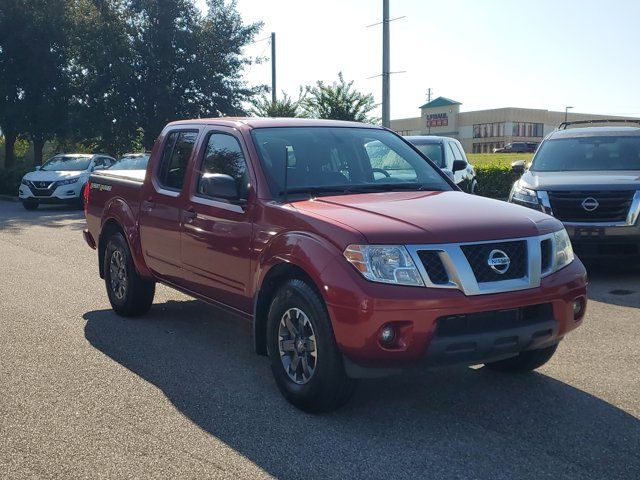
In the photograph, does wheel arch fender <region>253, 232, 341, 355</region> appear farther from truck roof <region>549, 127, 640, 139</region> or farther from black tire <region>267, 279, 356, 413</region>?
truck roof <region>549, 127, 640, 139</region>

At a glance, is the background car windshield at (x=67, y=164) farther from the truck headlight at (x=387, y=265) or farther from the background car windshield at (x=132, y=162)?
the truck headlight at (x=387, y=265)

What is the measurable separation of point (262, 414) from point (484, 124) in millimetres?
84690

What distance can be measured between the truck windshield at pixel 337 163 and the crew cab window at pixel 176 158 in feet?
3.10

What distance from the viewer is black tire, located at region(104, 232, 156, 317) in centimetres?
708

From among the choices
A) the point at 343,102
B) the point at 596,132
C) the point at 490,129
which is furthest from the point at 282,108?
the point at 490,129

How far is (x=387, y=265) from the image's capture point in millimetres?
4188

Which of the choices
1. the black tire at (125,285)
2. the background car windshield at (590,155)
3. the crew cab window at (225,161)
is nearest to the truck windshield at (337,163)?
the crew cab window at (225,161)

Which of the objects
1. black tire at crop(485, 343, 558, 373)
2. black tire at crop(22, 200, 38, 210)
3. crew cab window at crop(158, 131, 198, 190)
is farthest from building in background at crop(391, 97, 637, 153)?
black tire at crop(485, 343, 558, 373)

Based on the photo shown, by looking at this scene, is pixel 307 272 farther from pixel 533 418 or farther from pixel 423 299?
pixel 533 418

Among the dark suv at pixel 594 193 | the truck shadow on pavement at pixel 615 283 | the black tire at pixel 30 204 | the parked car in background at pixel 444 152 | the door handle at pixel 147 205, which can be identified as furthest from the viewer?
the black tire at pixel 30 204

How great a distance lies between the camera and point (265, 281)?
16.1 feet

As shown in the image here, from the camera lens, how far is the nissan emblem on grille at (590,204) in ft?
29.2

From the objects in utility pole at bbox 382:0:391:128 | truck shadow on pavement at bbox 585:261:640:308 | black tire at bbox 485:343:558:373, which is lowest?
truck shadow on pavement at bbox 585:261:640:308

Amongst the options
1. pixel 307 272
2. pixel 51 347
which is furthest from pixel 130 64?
pixel 307 272
